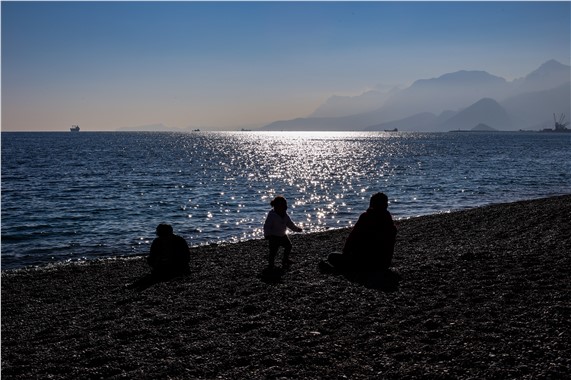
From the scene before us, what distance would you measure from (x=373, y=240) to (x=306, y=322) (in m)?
4.05

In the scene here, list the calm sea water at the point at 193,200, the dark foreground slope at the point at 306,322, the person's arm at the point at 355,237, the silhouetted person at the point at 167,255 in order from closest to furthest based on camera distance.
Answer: the dark foreground slope at the point at 306,322
the person's arm at the point at 355,237
the silhouetted person at the point at 167,255
the calm sea water at the point at 193,200

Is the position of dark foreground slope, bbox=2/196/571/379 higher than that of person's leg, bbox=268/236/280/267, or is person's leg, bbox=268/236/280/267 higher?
person's leg, bbox=268/236/280/267

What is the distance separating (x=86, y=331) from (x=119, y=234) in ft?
51.0

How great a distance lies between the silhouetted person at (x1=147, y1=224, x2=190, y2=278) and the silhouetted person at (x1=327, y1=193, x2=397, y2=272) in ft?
14.6

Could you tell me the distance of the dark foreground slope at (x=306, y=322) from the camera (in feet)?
22.4

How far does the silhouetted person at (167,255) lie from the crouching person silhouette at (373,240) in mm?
4488

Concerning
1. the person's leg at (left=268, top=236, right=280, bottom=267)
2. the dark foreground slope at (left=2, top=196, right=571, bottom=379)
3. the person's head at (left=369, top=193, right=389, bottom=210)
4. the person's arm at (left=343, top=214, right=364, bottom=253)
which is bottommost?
the dark foreground slope at (left=2, top=196, right=571, bottom=379)

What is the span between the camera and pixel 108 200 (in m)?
36.2

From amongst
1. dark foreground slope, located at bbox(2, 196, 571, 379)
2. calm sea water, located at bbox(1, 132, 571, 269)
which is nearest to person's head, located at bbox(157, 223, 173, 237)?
dark foreground slope, located at bbox(2, 196, 571, 379)

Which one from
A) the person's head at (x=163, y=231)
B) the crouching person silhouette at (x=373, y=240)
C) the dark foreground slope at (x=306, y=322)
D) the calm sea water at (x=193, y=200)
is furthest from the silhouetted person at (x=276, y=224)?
the calm sea water at (x=193, y=200)

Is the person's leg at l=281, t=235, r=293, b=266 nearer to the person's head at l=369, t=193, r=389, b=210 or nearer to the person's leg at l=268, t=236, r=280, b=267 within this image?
the person's leg at l=268, t=236, r=280, b=267

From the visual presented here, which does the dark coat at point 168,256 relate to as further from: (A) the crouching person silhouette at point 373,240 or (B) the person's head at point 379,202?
(B) the person's head at point 379,202

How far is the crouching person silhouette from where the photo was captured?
470 inches

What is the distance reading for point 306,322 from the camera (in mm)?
8539
